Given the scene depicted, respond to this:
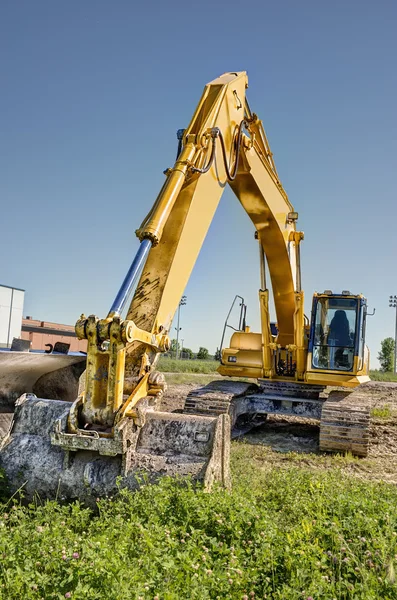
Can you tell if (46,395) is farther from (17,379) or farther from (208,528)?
(208,528)

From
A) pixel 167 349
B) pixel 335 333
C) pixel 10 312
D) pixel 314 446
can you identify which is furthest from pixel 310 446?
pixel 10 312

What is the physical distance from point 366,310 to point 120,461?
6.75 m

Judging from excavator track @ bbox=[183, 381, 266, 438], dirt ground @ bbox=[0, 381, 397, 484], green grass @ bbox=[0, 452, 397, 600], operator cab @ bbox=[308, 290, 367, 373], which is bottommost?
dirt ground @ bbox=[0, 381, 397, 484]

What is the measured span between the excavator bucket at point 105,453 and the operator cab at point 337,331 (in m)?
5.27

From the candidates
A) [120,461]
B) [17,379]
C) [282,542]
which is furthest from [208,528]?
[17,379]

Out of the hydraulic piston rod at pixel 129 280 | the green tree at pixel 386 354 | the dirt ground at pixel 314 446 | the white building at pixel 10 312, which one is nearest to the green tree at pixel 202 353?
the green tree at pixel 386 354

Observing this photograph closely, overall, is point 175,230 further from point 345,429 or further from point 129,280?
point 345,429

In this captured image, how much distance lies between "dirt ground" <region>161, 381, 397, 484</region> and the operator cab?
0.81 meters

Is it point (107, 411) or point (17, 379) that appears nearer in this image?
point (107, 411)

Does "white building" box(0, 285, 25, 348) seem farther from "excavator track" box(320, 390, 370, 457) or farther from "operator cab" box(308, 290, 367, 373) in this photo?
"excavator track" box(320, 390, 370, 457)

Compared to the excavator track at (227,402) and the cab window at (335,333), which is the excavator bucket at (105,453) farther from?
the cab window at (335,333)

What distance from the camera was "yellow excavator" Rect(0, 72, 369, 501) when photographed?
4414 millimetres

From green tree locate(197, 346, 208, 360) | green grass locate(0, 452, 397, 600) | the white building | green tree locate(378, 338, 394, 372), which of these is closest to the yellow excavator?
green grass locate(0, 452, 397, 600)

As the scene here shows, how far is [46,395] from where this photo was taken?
20.6 ft
